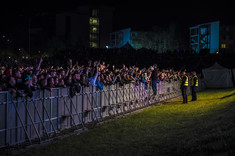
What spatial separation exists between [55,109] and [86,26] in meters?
73.7

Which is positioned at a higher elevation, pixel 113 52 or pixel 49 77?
pixel 113 52

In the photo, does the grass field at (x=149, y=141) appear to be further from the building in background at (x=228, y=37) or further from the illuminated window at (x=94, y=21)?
the building in background at (x=228, y=37)

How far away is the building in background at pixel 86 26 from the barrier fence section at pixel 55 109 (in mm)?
57472

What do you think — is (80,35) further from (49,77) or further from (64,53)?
(49,77)

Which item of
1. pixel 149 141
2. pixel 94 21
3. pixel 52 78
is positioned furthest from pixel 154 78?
pixel 94 21

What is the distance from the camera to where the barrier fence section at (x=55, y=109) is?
27.0ft

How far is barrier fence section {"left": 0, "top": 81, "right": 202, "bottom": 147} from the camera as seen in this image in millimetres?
8234

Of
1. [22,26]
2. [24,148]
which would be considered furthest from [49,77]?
[22,26]

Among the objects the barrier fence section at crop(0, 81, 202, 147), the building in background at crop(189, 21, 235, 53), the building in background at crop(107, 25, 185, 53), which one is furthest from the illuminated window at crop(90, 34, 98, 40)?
the barrier fence section at crop(0, 81, 202, 147)

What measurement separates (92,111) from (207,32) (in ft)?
233

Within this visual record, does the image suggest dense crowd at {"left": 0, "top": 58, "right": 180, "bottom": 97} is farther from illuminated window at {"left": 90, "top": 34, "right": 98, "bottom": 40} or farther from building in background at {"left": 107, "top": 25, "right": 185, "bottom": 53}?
illuminated window at {"left": 90, "top": 34, "right": 98, "bottom": 40}

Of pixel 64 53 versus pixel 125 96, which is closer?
pixel 125 96

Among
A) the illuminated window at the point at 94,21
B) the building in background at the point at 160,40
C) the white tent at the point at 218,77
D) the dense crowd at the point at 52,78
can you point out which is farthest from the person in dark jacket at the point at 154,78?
the illuminated window at the point at 94,21

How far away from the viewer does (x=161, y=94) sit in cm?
2239
